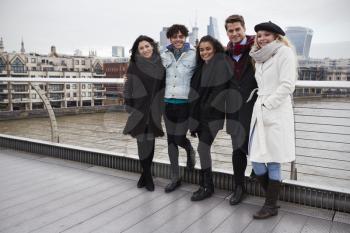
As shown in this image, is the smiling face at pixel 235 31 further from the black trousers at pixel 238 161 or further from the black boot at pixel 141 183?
the black boot at pixel 141 183

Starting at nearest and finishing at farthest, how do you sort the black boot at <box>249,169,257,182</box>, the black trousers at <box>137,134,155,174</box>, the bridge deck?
the bridge deck < the black boot at <box>249,169,257,182</box> < the black trousers at <box>137,134,155,174</box>

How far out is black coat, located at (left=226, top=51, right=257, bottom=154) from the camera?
2.34 m

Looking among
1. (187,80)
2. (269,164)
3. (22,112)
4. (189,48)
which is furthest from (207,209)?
(22,112)

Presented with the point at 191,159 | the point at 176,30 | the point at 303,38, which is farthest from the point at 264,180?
the point at 303,38

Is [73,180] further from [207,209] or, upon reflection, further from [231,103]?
[231,103]

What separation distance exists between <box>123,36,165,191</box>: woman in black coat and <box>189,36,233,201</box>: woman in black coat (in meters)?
0.33

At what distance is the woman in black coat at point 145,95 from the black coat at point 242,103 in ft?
2.01

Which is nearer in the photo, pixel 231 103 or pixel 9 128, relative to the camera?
pixel 231 103

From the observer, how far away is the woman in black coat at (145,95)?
271cm

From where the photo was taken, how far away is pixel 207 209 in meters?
2.34

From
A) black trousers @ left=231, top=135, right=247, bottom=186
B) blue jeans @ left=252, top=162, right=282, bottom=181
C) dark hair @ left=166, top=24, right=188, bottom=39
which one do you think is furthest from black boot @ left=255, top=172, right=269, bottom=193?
dark hair @ left=166, top=24, right=188, bottom=39

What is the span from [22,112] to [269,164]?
4753cm

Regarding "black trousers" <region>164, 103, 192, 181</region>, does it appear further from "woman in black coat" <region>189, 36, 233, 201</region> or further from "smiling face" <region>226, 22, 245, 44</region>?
"smiling face" <region>226, 22, 245, 44</region>

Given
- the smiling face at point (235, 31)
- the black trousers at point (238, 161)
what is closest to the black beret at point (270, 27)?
the smiling face at point (235, 31)
